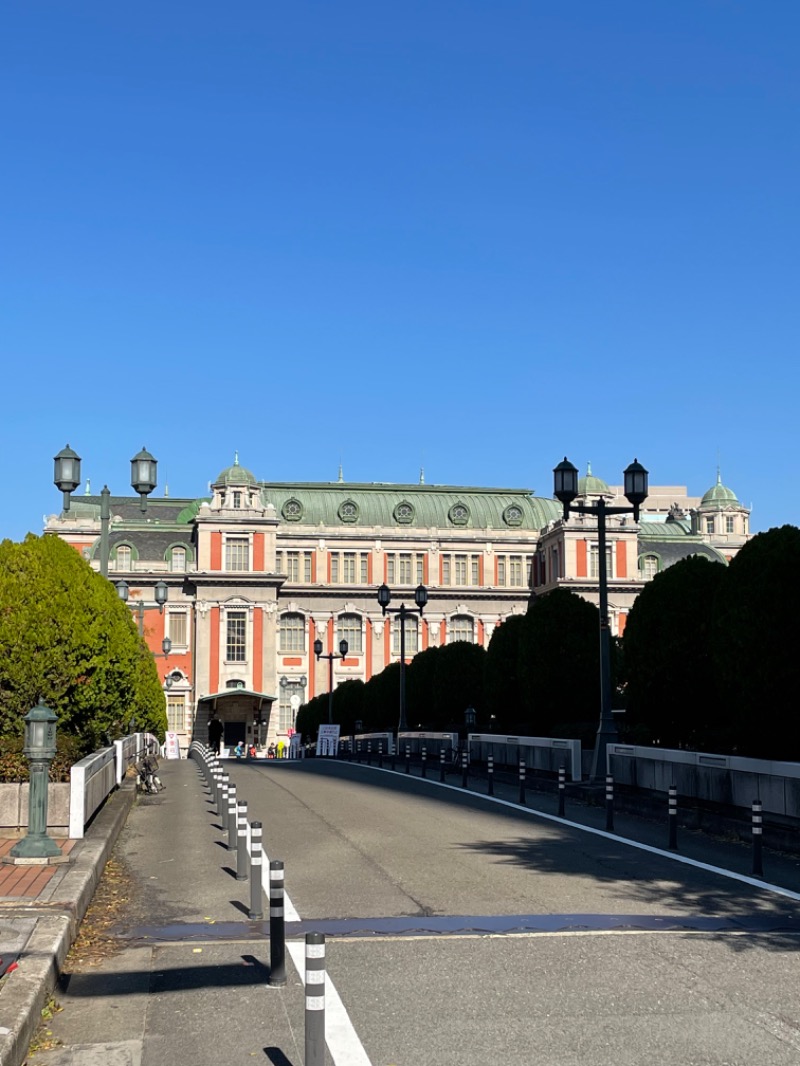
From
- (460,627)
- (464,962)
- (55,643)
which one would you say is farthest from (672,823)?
(460,627)

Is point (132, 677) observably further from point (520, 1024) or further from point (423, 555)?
point (423, 555)

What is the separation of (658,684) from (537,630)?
27.7 ft

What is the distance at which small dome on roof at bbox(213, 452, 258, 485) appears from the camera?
97656 millimetres

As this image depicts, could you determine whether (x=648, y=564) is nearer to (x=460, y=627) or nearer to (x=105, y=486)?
(x=460, y=627)

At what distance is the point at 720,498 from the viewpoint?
11419cm

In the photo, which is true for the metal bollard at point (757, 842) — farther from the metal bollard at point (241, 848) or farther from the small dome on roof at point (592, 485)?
the small dome on roof at point (592, 485)

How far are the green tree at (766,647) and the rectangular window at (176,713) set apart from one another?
256 ft

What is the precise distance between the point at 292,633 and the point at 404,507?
1406 cm

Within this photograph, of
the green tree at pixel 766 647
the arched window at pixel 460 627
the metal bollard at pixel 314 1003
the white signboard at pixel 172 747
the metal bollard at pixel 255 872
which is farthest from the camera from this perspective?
the arched window at pixel 460 627

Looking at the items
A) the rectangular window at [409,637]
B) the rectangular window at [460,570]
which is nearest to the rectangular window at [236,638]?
the rectangular window at [409,637]

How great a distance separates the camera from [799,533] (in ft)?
68.7

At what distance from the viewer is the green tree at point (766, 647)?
19938 mm

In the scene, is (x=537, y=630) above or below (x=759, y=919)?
above

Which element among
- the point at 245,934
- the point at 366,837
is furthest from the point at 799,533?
the point at 245,934
